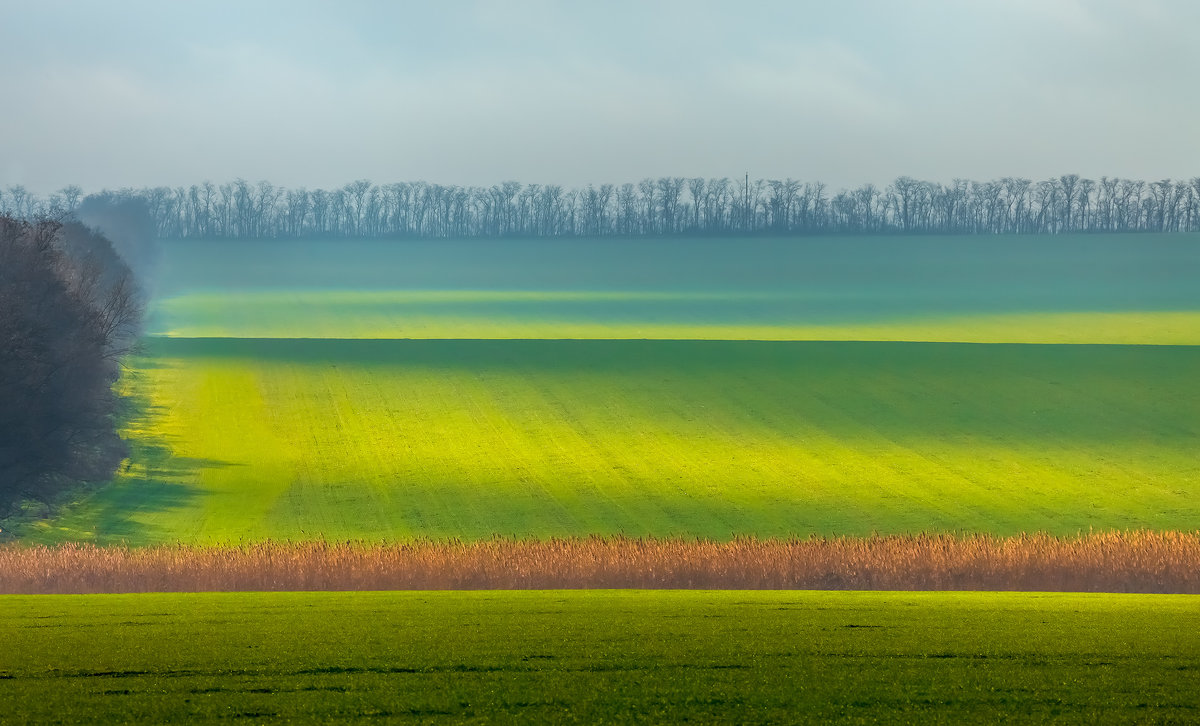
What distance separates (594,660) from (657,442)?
26539mm

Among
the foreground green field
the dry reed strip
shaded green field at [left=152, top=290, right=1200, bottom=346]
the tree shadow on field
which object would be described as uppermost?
the foreground green field

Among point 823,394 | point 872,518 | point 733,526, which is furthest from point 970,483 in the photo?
point 823,394

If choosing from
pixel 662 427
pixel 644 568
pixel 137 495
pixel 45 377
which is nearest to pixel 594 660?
pixel 644 568

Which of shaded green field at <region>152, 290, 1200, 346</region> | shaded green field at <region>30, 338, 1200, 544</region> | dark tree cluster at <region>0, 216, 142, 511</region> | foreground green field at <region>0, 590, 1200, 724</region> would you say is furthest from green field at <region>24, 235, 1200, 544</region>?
foreground green field at <region>0, 590, 1200, 724</region>

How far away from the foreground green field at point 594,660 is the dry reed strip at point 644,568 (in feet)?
11.8

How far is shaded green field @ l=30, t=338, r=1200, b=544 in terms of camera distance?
28.5 m

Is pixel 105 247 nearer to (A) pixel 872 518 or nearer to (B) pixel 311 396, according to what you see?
(B) pixel 311 396

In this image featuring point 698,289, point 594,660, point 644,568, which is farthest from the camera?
point 698,289

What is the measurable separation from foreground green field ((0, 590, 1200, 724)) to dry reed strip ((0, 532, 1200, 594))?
358 centimetres

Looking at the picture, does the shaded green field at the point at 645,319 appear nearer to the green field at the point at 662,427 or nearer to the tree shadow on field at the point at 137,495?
the green field at the point at 662,427

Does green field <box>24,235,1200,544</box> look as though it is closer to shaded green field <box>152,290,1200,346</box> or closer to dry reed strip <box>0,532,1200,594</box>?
shaded green field <box>152,290,1200,346</box>

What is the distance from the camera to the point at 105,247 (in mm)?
70875

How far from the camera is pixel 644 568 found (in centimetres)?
1912

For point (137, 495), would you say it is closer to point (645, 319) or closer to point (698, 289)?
point (645, 319)
